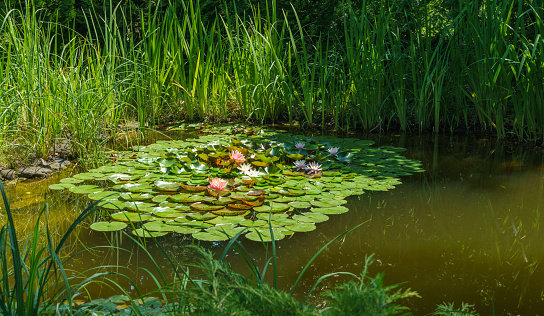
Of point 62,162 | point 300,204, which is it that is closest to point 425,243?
point 300,204

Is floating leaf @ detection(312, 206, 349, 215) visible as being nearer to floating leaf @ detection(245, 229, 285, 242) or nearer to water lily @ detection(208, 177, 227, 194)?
floating leaf @ detection(245, 229, 285, 242)

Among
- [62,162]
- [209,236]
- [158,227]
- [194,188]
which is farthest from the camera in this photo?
[62,162]

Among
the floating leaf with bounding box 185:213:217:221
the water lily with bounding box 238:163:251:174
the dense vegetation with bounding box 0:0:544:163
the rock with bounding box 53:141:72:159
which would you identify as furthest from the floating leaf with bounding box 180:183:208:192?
the rock with bounding box 53:141:72:159

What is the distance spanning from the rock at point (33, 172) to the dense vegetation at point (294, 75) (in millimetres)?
216

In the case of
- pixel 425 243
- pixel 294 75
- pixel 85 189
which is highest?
pixel 294 75

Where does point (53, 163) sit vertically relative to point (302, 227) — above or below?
above

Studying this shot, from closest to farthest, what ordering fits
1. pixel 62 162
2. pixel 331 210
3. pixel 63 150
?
pixel 331 210
pixel 62 162
pixel 63 150

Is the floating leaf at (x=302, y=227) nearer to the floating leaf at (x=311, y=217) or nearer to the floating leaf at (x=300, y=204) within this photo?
the floating leaf at (x=311, y=217)

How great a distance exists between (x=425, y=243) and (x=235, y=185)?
1158 millimetres

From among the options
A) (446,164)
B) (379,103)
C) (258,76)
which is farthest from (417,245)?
(258,76)

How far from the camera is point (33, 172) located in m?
2.86

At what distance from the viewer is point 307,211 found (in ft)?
7.69

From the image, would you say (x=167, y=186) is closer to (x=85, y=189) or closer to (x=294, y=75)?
(x=85, y=189)

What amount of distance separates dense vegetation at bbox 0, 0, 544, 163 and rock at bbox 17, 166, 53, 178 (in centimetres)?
22
